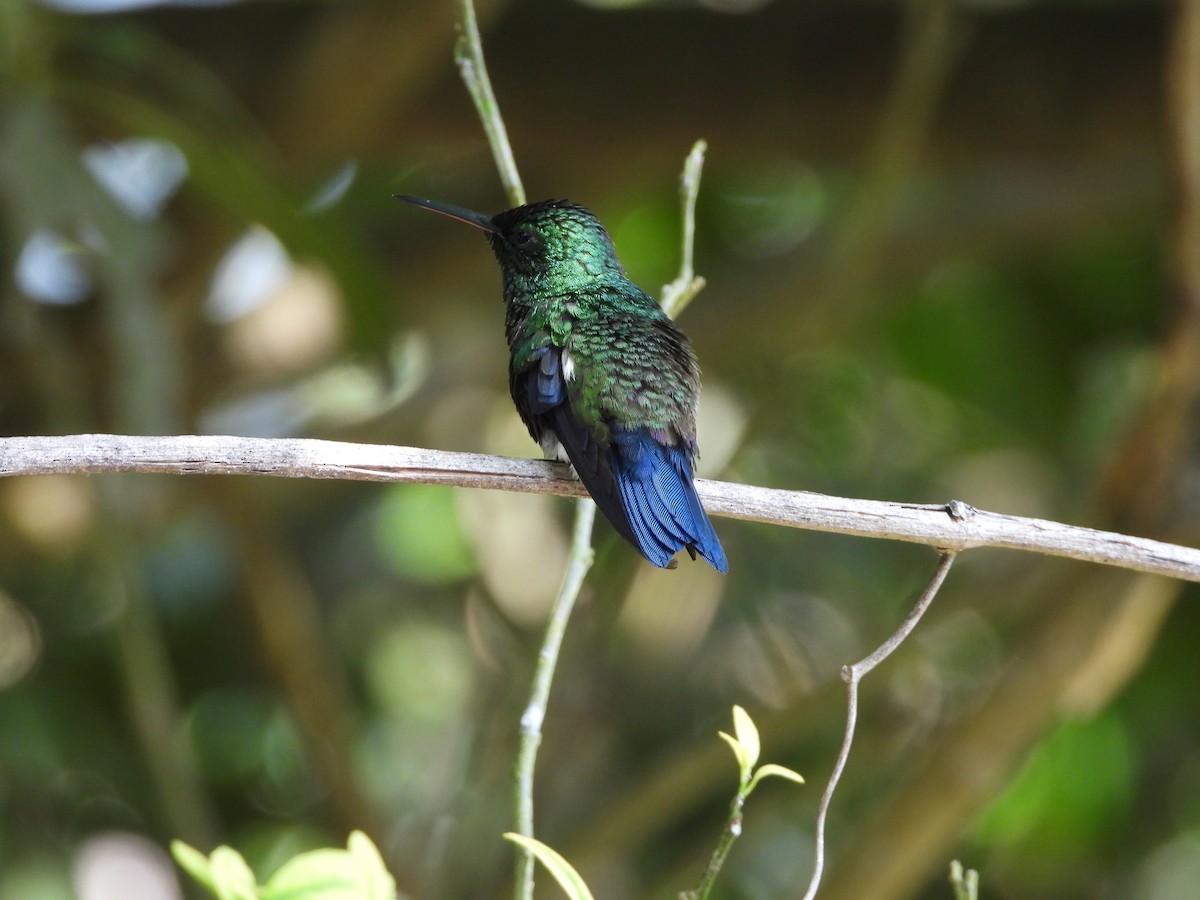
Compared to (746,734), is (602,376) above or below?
above

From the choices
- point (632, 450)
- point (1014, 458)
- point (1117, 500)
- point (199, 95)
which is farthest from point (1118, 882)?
point (199, 95)

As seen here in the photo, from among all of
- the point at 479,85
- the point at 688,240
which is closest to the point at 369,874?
the point at 688,240

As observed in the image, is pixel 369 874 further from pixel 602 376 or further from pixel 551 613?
pixel 602 376

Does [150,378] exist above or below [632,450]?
above

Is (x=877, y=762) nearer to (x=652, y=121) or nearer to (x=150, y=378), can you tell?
(x=652, y=121)

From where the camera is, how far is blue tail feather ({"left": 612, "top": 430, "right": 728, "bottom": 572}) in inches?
82.1

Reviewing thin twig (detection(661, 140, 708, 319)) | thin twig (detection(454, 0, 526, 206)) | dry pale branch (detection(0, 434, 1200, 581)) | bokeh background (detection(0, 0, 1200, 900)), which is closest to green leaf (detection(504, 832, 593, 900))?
dry pale branch (detection(0, 434, 1200, 581))

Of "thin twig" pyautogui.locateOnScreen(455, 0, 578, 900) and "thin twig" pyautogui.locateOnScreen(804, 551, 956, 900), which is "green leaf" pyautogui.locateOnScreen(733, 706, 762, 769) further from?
"thin twig" pyautogui.locateOnScreen(455, 0, 578, 900)

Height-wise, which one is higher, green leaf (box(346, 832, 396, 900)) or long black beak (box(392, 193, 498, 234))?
long black beak (box(392, 193, 498, 234))

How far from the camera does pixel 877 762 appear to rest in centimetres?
434

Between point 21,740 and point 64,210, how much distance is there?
1.78 metres

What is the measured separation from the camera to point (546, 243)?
2746 mm

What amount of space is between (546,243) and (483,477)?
3.37ft

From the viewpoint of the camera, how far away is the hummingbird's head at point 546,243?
2732 mm
